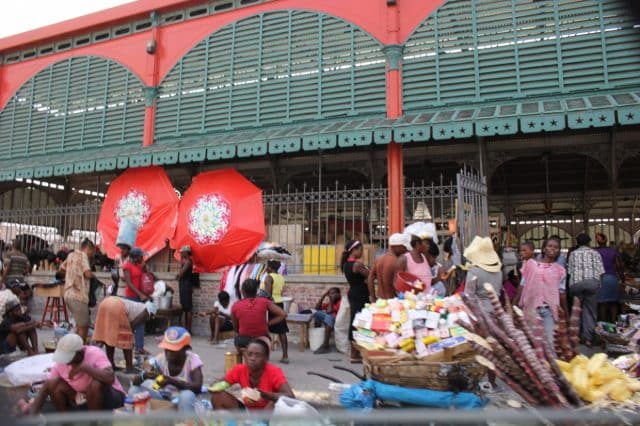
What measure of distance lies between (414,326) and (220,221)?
22.5 ft

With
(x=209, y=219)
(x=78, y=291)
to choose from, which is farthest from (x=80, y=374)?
(x=209, y=219)

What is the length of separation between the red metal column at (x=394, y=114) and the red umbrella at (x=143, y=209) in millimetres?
4832

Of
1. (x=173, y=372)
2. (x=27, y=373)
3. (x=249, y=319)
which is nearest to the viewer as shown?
(x=173, y=372)

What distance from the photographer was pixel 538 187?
1441cm

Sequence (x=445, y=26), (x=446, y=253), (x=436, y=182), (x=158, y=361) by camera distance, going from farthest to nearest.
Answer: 1. (x=436, y=182)
2. (x=445, y=26)
3. (x=446, y=253)
4. (x=158, y=361)

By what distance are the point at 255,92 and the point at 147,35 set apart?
3.73 m

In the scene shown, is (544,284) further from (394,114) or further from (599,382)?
(394,114)

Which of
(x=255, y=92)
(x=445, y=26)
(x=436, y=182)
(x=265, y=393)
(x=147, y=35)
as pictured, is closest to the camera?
(x=265, y=393)

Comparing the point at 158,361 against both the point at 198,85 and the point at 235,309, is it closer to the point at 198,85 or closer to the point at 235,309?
the point at 235,309

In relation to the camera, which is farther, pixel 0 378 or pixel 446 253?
pixel 446 253

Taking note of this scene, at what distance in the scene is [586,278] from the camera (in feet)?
25.3

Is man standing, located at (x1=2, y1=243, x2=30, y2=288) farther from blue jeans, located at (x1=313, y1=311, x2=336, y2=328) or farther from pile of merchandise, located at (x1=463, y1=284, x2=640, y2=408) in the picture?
pile of merchandise, located at (x1=463, y1=284, x2=640, y2=408)

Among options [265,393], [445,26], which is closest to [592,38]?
[445,26]

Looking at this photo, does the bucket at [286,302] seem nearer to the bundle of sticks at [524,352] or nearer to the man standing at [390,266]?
the man standing at [390,266]
